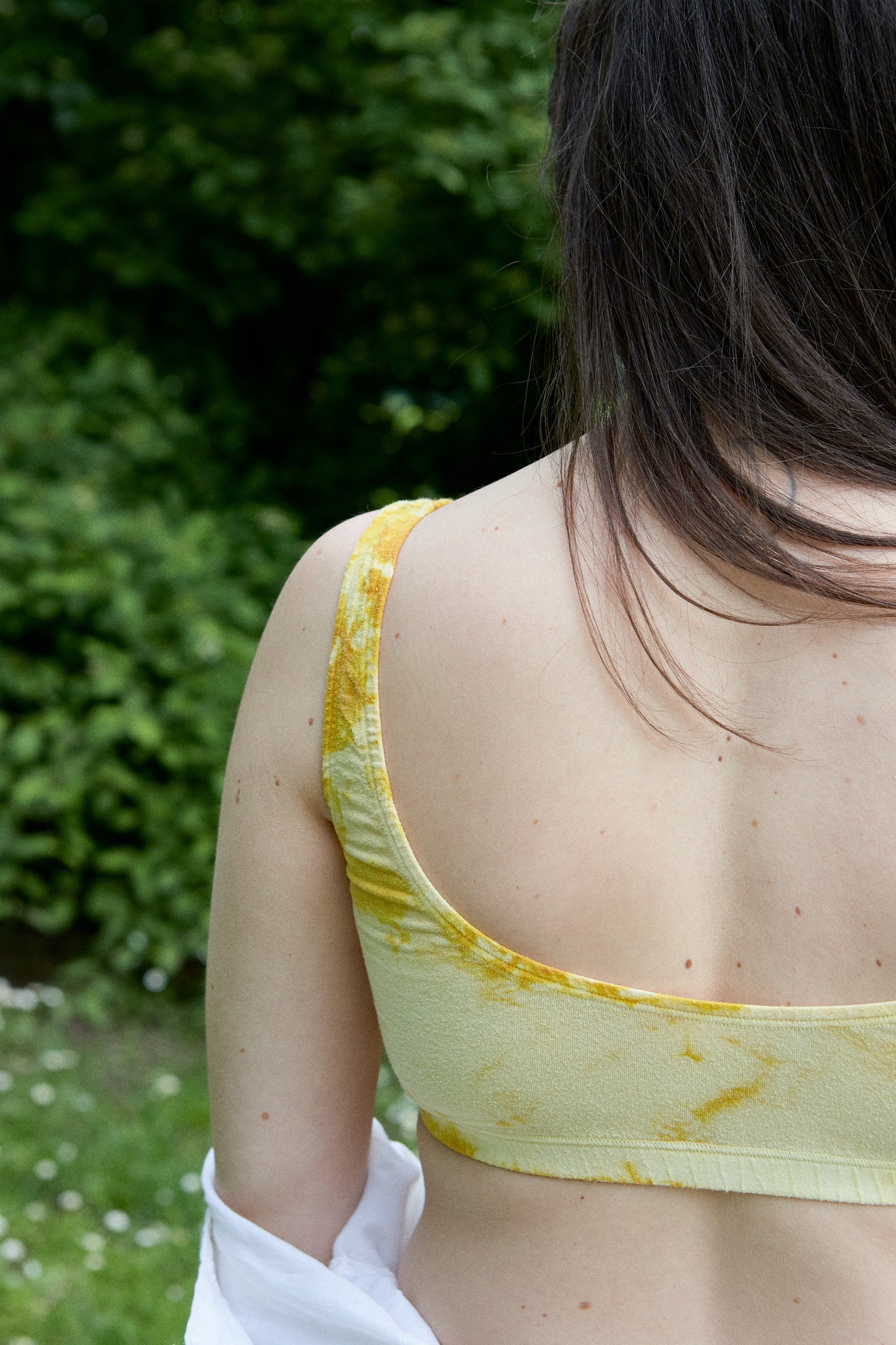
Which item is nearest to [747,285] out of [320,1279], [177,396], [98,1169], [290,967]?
[290,967]

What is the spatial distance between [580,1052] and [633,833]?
19cm

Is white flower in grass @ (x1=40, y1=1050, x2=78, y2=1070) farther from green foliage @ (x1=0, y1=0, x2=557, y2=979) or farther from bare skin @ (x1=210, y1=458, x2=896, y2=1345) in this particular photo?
bare skin @ (x1=210, y1=458, x2=896, y2=1345)

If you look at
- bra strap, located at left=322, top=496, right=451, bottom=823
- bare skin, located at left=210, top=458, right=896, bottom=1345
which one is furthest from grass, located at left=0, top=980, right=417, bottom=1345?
bra strap, located at left=322, top=496, right=451, bottom=823

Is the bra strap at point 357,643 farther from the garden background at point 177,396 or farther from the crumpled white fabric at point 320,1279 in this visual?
the garden background at point 177,396

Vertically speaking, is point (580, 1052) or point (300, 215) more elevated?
point (300, 215)

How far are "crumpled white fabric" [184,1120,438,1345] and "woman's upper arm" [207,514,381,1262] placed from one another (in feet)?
0.10

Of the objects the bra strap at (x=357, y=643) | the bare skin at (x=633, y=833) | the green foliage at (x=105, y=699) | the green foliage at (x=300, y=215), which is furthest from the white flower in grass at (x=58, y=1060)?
the bra strap at (x=357, y=643)

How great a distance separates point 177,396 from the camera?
4590mm

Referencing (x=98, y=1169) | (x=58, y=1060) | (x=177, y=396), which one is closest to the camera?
(x=98, y=1169)

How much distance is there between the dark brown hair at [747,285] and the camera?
3.17 feet

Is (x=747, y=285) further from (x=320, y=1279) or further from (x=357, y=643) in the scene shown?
(x=320, y=1279)

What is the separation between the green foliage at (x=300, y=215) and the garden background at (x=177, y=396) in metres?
0.01

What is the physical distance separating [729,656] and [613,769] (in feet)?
0.42

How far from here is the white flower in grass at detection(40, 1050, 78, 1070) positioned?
3559 millimetres
